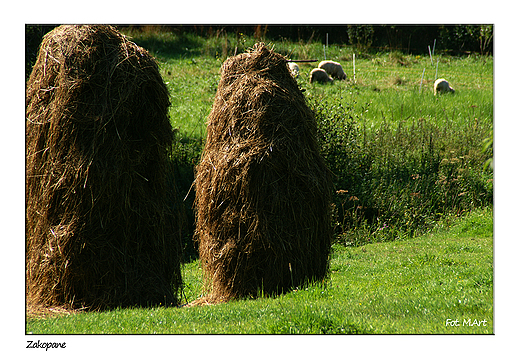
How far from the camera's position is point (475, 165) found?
1253 cm

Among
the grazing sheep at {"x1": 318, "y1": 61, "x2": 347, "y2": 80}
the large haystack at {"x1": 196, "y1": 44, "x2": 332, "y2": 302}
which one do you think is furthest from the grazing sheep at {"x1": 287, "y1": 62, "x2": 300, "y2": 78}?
the grazing sheep at {"x1": 318, "y1": 61, "x2": 347, "y2": 80}

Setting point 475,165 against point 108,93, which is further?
point 475,165

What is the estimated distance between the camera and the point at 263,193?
5715 millimetres

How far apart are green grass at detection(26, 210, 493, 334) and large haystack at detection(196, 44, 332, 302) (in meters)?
0.43

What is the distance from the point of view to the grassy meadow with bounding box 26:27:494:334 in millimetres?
4703

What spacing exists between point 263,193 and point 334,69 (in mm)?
14105

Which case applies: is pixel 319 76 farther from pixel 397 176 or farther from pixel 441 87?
pixel 397 176

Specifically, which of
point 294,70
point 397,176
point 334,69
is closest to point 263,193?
point 294,70

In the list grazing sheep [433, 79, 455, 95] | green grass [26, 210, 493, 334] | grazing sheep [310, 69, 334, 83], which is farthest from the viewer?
grazing sheep [310, 69, 334, 83]

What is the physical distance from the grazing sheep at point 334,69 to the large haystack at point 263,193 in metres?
13.1

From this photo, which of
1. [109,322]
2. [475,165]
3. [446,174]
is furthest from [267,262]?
[475,165]

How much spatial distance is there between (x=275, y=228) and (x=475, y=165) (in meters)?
9.03

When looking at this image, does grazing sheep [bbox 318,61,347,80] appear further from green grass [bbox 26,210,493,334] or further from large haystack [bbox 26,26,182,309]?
large haystack [bbox 26,26,182,309]

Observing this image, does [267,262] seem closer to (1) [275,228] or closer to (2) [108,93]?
(1) [275,228]
